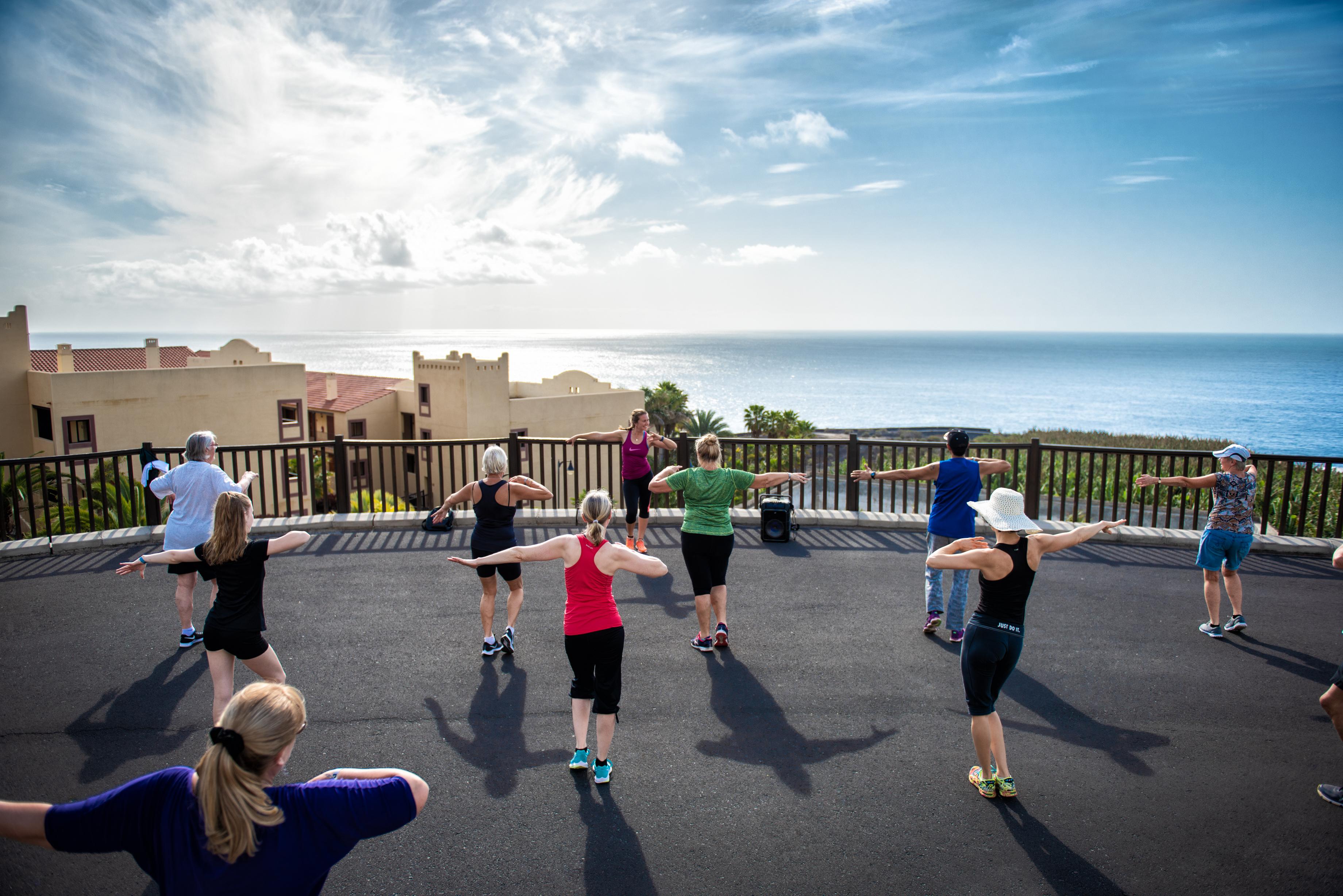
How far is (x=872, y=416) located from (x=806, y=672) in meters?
118

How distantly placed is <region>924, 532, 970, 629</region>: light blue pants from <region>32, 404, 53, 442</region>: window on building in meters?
38.3

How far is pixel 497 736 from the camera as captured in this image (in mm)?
5172

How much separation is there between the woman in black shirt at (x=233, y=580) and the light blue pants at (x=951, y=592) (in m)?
5.07

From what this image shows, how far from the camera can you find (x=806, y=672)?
619 centimetres

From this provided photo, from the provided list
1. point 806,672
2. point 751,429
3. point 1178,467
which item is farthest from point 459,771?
point 751,429

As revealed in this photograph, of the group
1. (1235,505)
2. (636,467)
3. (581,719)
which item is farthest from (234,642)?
(1235,505)

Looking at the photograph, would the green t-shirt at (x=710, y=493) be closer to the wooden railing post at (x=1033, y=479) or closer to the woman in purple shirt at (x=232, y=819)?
the woman in purple shirt at (x=232, y=819)

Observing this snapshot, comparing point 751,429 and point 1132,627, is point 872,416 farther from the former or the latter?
point 1132,627

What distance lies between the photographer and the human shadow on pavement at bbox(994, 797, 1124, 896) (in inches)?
150

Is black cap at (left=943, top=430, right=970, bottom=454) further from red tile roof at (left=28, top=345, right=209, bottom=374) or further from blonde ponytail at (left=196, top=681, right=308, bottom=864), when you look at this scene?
red tile roof at (left=28, top=345, right=209, bottom=374)

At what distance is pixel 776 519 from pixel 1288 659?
515cm

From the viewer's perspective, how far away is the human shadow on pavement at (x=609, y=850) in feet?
12.4

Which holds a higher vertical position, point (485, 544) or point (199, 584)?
point (485, 544)

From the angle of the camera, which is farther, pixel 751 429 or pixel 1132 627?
pixel 751 429
